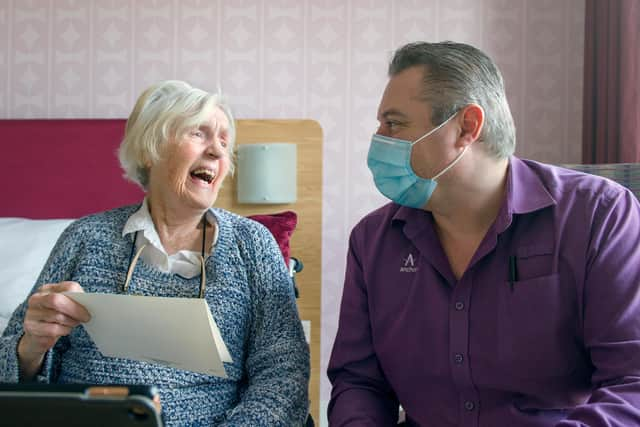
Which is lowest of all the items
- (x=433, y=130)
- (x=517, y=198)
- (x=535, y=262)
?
(x=535, y=262)

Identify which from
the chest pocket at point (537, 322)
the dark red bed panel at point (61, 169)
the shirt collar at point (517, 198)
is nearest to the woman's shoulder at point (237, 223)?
the shirt collar at point (517, 198)

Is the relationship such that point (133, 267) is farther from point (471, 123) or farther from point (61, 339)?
point (471, 123)

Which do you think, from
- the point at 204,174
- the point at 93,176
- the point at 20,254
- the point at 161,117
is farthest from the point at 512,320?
the point at 93,176

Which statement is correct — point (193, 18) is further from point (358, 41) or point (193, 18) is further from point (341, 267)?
point (341, 267)

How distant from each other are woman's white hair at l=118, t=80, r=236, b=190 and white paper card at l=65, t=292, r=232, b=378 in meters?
0.46

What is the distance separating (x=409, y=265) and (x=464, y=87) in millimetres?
371

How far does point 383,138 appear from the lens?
1404mm

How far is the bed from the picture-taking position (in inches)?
97.3

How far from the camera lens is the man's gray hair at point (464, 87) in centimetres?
134

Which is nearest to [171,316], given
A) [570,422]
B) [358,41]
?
[570,422]

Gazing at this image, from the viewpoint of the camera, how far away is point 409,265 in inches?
54.6

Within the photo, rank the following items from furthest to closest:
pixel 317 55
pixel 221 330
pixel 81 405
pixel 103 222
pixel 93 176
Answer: pixel 317 55
pixel 93 176
pixel 103 222
pixel 221 330
pixel 81 405

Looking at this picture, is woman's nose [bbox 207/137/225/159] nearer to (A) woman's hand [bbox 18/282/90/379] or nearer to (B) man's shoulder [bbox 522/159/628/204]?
(A) woman's hand [bbox 18/282/90/379]

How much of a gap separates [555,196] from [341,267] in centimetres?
137
